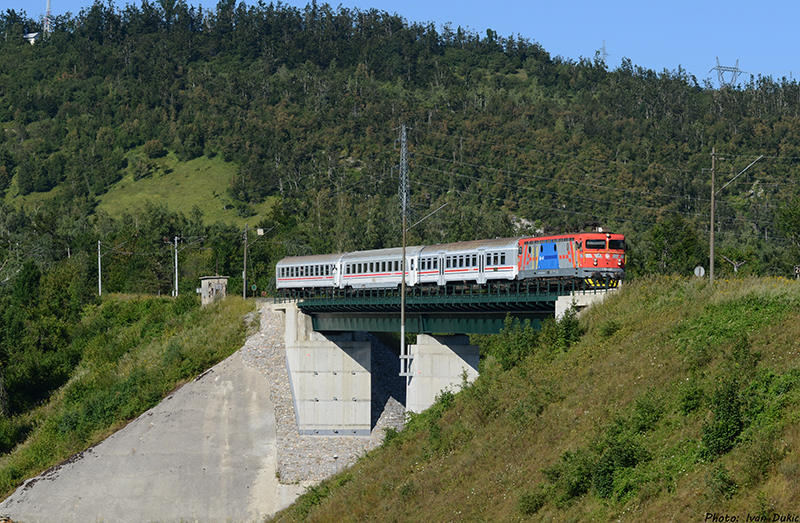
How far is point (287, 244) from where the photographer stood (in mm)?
121562

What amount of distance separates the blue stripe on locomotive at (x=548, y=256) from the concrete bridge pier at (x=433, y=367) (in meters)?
11.8

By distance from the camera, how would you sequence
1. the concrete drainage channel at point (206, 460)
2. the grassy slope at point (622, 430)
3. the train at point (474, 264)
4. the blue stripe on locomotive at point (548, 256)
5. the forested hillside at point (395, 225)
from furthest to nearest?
the concrete drainage channel at point (206, 460), the blue stripe on locomotive at point (548, 256), the train at point (474, 264), the forested hillside at point (395, 225), the grassy slope at point (622, 430)

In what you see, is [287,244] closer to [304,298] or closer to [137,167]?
[304,298]

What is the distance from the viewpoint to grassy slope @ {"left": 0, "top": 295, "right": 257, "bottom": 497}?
200 ft

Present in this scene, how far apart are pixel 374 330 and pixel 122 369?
23.2 m

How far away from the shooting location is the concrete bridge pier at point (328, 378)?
63.4 metres

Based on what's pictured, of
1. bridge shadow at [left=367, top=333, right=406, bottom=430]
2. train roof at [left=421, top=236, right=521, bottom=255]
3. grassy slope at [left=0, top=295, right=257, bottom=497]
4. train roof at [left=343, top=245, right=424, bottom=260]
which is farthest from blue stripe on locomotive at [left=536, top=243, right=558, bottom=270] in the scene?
grassy slope at [left=0, top=295, right=257, bottom=497]

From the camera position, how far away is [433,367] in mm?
57969

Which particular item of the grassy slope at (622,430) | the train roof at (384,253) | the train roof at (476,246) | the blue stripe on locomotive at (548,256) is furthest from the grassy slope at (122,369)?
the blue stripe on locomotive at (548,256)

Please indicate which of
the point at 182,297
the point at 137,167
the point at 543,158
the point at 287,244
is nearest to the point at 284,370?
the point at 182,297

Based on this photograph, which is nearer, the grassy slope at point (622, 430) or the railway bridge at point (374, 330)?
the grassy slope at point (622, 430)

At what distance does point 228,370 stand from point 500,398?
3319cm

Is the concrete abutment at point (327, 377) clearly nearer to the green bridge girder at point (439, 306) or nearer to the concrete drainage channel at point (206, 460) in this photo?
the concrete drainage channel at point (206, 460)

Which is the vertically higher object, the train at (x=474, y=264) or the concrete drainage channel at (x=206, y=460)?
the train at (x=474, y=264)
